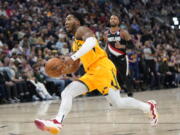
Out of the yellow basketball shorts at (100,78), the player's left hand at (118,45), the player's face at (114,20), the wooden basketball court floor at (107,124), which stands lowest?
the wooden basketball court floor at (107,124)

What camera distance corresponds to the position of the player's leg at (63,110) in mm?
6680

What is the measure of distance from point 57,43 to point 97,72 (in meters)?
11.5

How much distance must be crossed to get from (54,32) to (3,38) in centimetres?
249

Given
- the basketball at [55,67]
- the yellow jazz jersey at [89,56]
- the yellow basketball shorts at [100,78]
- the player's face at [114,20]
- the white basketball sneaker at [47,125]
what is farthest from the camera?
the player's face at [114,20]

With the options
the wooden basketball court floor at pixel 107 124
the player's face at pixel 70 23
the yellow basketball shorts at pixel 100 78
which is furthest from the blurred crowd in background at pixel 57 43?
the yellow basketball shorts at pixel 100 78

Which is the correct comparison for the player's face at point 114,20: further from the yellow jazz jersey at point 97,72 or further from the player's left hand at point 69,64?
the player's left hand at point 69,64

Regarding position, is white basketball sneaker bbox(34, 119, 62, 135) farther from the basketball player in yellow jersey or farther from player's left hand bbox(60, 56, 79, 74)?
player's left hand bbox(60, 56, 79, 74)

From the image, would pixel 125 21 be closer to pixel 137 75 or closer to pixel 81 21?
pixel 137 75

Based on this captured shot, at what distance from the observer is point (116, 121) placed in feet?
28.3

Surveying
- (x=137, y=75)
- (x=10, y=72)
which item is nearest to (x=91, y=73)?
(x=10, y=72)

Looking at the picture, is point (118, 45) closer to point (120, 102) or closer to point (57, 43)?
point (120, 102)

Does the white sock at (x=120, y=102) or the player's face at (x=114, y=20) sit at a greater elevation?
the player's face at (x=114, y=20)

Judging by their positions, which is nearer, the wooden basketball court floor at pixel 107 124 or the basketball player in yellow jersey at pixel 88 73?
the basketball player in yellow jersey at pixel 88 73

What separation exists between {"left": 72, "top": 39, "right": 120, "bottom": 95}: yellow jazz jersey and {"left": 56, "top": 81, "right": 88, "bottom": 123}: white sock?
89mm
